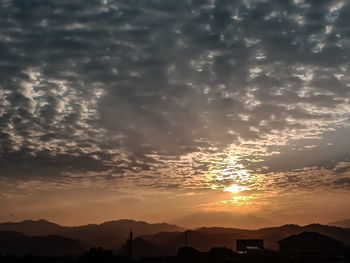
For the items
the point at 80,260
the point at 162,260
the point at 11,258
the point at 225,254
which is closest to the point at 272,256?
the point at 225,254

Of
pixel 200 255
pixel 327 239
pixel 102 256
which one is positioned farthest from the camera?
pixel 327 239

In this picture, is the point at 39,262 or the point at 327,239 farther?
the point at 327,239

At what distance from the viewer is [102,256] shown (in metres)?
58.2

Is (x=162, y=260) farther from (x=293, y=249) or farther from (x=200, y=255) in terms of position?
(x=293, y=249)

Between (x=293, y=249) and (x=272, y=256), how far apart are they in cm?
3107

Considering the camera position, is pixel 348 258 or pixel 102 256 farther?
pixel 102 256

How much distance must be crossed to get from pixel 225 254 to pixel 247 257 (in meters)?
8.01

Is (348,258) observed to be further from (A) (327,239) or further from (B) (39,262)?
(B) (39,262)

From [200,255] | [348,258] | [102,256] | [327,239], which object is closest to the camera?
[348,258]

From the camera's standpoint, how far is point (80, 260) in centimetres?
5803

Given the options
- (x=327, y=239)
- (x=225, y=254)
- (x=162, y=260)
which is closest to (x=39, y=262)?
(x=162, y=260)

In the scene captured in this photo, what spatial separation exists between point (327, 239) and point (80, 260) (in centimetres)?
5754

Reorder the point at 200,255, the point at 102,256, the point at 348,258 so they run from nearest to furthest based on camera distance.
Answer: the point at 348,258 < the point at 102,256 < the point at 200,255

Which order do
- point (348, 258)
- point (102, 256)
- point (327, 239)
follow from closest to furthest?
point (348, 258)
point (102, 256)
point (327, 239)
